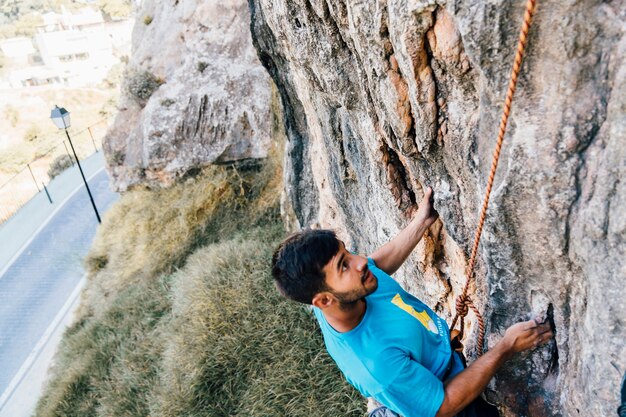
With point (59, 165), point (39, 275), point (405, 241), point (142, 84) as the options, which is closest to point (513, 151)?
point (405, 241)

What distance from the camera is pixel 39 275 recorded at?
14422 millimetres

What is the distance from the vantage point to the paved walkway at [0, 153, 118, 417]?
11.1 m

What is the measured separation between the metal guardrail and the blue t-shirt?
18661mm

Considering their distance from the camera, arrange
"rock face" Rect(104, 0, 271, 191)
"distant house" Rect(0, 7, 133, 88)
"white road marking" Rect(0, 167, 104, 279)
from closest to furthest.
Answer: "rock face" Rect(104, 0, 271, 191) < "white road marking" Rect(0, 167, 104, 279) < "distant house" Rect(0, 7, 133, 88)

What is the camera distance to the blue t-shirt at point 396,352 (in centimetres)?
207

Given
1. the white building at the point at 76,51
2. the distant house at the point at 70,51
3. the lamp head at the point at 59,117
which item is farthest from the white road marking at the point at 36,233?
the white building at the point at 76,51

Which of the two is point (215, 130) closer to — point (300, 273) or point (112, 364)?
point (112, 364)

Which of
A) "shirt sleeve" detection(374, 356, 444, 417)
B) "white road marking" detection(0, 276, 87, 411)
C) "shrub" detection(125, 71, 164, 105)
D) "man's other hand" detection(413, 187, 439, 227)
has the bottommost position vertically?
"white road marking" detection(0, 276, 87, 411)

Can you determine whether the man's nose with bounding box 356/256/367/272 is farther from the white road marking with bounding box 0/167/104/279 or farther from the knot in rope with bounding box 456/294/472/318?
the white road marking with bounding box 0/167/104/279

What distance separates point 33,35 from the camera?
55.8 meters

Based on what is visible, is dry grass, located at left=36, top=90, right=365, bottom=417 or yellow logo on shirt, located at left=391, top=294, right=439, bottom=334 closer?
yellow logo on shirt, located at left=391, top=294, right=439, bottom=334

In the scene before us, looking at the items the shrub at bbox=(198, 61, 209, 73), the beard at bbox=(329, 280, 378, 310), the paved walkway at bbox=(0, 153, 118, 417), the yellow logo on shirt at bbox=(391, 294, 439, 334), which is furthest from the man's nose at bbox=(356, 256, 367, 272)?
the paved walkway at bbox=(0, 153, 118, 417)

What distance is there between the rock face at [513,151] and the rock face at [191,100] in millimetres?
Result: 7398

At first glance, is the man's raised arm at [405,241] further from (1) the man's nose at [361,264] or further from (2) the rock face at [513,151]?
(1) the man's nose at [361,264]
